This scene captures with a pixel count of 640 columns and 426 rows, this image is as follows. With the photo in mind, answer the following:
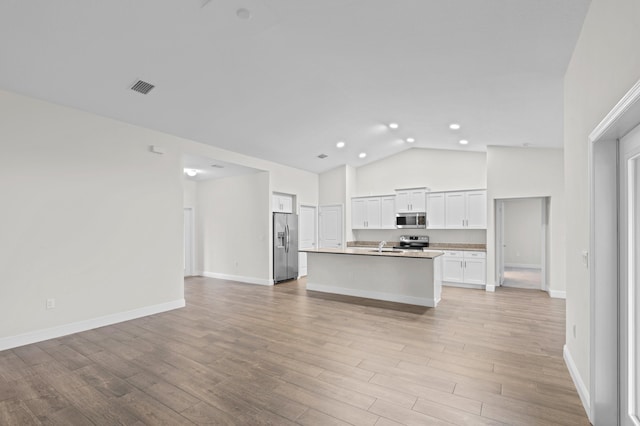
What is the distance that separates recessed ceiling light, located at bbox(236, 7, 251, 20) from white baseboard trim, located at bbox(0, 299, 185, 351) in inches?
174

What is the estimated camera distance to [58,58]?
3326 mm

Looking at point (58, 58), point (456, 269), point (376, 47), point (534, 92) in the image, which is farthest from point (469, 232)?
point (58, 58)

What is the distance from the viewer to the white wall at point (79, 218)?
377 cm

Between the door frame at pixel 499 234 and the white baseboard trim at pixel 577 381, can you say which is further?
the door frame at pixel 499 234

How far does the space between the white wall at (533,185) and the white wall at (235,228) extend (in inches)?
199

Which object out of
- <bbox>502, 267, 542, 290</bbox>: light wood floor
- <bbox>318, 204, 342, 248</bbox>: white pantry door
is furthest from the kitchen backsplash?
<bbox>502, 267, 542, 290</bbox>: light wood floor

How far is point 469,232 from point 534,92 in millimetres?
4343

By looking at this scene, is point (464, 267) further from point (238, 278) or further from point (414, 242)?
point (238, 278)

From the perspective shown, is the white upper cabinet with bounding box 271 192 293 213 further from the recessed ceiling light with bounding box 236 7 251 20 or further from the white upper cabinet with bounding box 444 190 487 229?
the recessed ceiling light with bounding box 236 7 251 20

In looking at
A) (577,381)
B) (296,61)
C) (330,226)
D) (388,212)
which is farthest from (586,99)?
(330,226)

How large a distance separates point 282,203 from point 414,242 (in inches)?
142

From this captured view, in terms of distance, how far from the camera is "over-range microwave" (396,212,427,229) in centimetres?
786

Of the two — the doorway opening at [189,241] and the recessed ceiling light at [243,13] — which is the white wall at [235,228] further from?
the recessed ceiling light at [243,13]

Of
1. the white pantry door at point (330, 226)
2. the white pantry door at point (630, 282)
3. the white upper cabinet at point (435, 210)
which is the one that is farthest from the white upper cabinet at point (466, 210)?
the white pantry door at point (630, 282)
